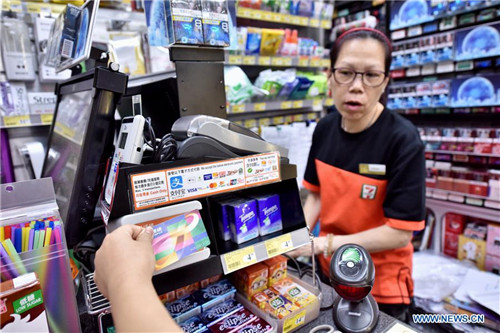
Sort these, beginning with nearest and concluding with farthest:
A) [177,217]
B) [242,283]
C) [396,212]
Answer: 1. [177,217]
2. [242,283]
3. [396,212]

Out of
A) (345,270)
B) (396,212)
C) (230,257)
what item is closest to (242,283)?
(230,257)

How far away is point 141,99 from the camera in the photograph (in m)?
1.06

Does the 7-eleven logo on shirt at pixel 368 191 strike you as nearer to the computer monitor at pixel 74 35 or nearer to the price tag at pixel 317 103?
the computer monitor at pixel 74 35

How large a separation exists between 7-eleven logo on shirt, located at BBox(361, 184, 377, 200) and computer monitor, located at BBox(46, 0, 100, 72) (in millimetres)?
1259

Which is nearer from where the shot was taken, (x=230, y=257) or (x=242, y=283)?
(x=230, y=257)

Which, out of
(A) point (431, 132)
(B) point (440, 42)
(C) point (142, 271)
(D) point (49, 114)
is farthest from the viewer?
(A) point (431, 132)

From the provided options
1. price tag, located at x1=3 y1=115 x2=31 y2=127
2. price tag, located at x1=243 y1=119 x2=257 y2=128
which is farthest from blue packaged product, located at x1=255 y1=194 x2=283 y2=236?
price tag, located at x1=243 y1=119 x2=257 y2=128

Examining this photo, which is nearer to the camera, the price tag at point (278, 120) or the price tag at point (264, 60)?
the price tag at point (264, 60)

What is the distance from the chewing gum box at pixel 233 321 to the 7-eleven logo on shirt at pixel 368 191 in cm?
89

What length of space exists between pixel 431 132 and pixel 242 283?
260 centimetres

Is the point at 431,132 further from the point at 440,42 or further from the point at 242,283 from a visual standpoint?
the point at 242,283

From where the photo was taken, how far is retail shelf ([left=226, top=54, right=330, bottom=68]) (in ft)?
7.59

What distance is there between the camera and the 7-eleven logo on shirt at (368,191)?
4.96 feet

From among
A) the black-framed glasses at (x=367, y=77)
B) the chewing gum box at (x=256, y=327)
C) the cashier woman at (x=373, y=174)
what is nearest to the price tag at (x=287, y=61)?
the cashier woman at (x=373, y=174)
